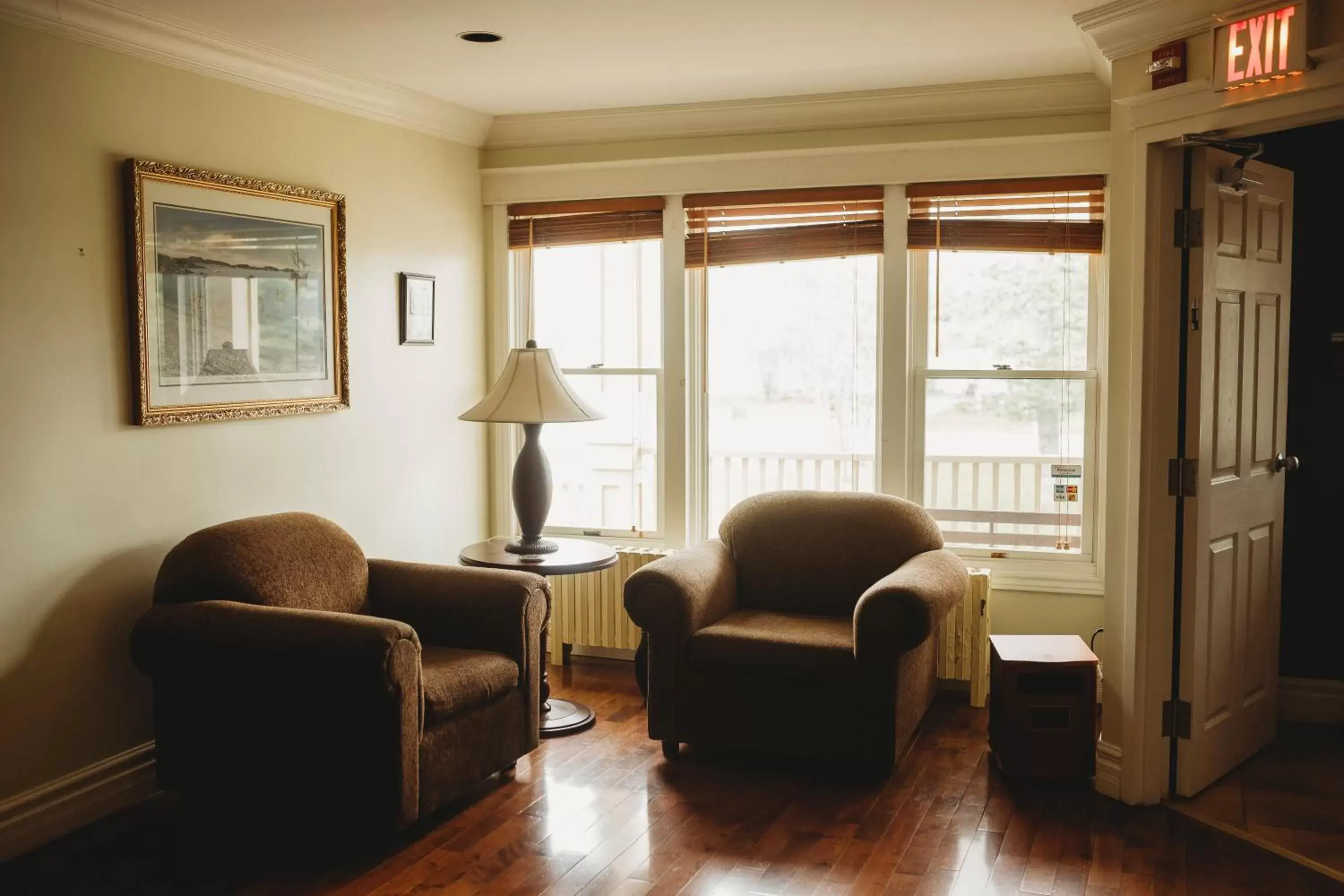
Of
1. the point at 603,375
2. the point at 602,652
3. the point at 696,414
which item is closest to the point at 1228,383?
the point at 696,414

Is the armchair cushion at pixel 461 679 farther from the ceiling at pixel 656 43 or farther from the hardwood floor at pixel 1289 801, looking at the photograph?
the hardwood floor at pixel 1289 801

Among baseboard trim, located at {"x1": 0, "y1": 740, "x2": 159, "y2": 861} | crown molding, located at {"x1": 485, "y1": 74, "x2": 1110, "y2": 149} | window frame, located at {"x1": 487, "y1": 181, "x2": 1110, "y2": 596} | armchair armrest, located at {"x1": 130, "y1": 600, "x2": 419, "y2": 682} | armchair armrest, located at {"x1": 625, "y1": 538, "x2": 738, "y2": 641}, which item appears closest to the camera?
armchair armrest, located at {"x1": 130, "y1": 600, "x2": 419, "y2": 682}

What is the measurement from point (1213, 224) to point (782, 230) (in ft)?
6.24

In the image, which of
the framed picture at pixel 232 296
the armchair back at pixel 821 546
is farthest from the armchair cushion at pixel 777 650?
the framed picture at pixel 232 296

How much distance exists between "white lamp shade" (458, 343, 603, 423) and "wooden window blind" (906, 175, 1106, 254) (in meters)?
1.58

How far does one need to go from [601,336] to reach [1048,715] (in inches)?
104

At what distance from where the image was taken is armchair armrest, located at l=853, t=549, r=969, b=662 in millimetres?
3717

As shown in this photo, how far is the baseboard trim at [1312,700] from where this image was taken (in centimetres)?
450

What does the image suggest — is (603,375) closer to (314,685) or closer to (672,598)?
(672,598)

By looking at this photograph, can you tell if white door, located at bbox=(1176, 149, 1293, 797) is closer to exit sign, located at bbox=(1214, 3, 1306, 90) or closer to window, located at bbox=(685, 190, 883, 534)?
exit sign, located at bbox=(1214, 3, 1306, 90)

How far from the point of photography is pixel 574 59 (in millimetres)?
4219

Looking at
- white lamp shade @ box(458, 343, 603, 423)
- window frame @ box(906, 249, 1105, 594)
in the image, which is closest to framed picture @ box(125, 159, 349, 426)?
white lamp shade @ box(458, 343, 603, 423)

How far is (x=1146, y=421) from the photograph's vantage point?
11.6 ft

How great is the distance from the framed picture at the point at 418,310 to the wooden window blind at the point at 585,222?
0.58 m
